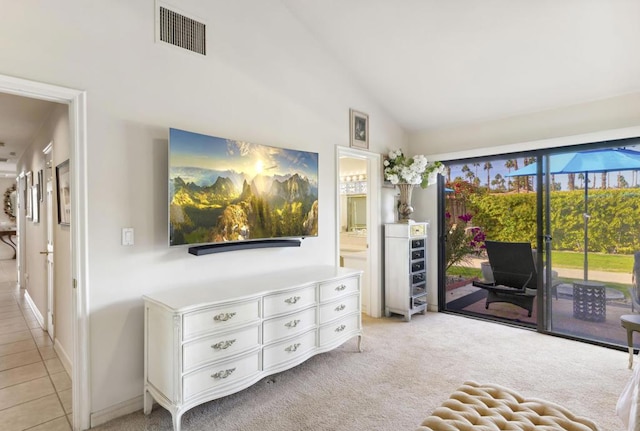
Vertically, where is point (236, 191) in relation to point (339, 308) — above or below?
above

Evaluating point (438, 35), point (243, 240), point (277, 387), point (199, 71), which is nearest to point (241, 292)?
point (243, 240)

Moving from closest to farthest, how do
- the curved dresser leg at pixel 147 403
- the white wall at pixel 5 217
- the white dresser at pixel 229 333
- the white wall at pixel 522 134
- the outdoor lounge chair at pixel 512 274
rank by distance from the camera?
1. the white dresser at pixel 229 333
2. the curved dresser leg at pixel 147 403
3. the white wall at pixel 522 134
4. the outdoor lounge chair at pixel 512 274
5. the white wall at pixel 5 217

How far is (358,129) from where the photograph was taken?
421 centimetres

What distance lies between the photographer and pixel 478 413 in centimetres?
164

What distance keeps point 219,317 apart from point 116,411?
0.97m

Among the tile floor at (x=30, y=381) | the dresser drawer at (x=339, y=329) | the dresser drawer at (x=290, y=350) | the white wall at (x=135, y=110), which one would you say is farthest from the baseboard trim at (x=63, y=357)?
the dresser drawer at (x=339, y=329)

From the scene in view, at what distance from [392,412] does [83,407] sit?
80.5 inches

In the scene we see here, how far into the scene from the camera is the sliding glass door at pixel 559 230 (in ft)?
11.5

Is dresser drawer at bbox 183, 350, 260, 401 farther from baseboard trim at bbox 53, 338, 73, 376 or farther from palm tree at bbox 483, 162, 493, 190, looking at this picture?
palm tree at bbox 483, 162, 493, 190

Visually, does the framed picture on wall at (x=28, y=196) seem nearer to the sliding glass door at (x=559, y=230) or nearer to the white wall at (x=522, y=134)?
the white wall at (x=522, y=134)

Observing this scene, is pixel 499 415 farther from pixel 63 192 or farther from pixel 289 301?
pixel 63 192

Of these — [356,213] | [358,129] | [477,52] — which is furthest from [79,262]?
[356,213]

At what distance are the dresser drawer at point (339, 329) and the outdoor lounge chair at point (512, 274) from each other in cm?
212

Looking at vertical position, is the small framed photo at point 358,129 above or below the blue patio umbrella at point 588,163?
above
